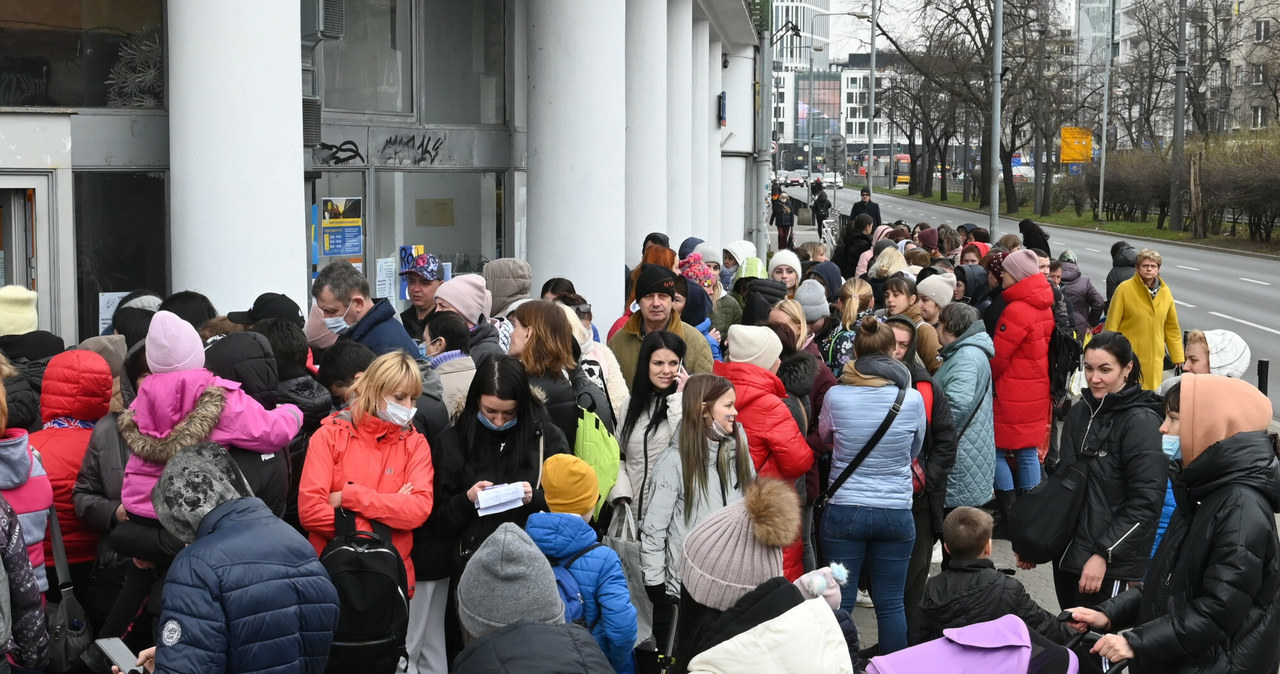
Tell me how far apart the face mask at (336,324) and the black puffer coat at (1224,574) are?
4.52 meters

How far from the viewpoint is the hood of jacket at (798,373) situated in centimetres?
713

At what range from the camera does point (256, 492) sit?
17.0ft

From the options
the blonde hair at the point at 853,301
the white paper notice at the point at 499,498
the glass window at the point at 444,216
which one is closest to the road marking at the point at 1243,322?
the glass window at the point at 444,216

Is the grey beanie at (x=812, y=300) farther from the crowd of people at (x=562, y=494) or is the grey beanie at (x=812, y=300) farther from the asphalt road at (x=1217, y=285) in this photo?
the asphalt road at (x=1217, y=285)

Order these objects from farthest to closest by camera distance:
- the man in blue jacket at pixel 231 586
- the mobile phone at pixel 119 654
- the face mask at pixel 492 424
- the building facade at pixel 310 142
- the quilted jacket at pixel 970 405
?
1. the quilted jacket at pixel 970 405
2. the building facade at pixel 310 142
3. the face mask at pixel 492 424
4. the mobile phone at pixel 119 654
5. the man in blue jacket at pixel 231 586

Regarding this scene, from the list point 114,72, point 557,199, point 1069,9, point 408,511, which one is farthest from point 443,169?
point 1069,9

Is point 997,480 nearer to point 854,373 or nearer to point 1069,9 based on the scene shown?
point 854,373

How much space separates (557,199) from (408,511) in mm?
6804

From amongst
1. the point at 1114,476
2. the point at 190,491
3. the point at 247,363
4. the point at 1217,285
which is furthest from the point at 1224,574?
the point at 1217,285

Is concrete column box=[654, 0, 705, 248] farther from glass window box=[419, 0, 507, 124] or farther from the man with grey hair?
the man with grey hair

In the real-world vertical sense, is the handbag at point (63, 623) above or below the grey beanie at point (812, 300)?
below

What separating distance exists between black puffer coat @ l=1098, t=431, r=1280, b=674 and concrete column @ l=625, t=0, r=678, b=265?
37.7 feet

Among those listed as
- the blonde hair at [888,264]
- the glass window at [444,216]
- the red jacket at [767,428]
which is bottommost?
the red jacket at [767,428]

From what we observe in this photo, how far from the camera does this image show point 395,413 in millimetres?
5281
